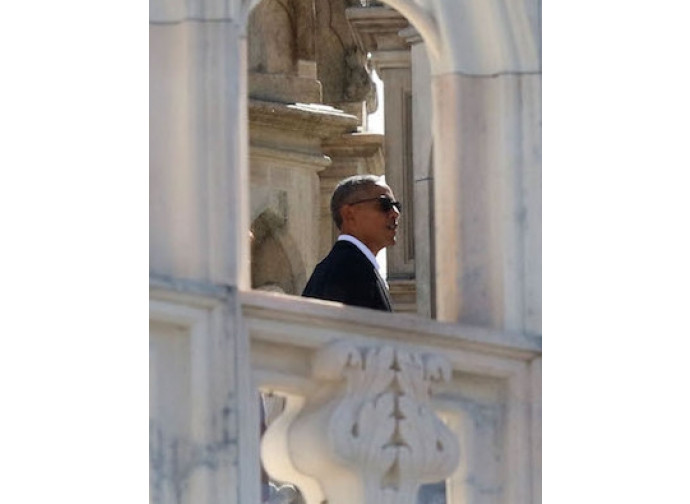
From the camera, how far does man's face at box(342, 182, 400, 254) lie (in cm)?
1206

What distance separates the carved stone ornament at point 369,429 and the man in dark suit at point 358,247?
5.67ft

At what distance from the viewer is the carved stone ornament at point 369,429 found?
980 cm

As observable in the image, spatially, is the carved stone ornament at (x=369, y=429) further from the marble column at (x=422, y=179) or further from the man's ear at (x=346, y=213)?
the marble column at (x=422, y=179)

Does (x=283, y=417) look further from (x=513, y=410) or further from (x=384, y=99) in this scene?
(x=384, y=99)

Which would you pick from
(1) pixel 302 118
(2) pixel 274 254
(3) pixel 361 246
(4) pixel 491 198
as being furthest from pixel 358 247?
(1) pixel 302 118

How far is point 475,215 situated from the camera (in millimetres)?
10117

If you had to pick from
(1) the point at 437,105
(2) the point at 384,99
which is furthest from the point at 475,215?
(2) the point at 384,99

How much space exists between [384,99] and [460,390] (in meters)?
9.48

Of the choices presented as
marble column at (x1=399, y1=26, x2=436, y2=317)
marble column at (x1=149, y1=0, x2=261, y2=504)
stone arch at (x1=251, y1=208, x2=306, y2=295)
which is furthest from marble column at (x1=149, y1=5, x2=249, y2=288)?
stone arch at (x1=251, y1=208, x2=306, y2=295)

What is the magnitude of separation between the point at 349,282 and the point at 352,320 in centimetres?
195

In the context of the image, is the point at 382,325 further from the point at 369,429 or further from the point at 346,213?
the point at 346,213

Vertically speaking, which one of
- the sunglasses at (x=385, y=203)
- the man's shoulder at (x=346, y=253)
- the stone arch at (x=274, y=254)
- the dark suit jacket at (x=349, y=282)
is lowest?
the dark suit jacket at (x=349, y=282)

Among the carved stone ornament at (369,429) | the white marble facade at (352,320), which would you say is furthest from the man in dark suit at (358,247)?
the carved stone ornament at (369,429)

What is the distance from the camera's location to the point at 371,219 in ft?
39.7
